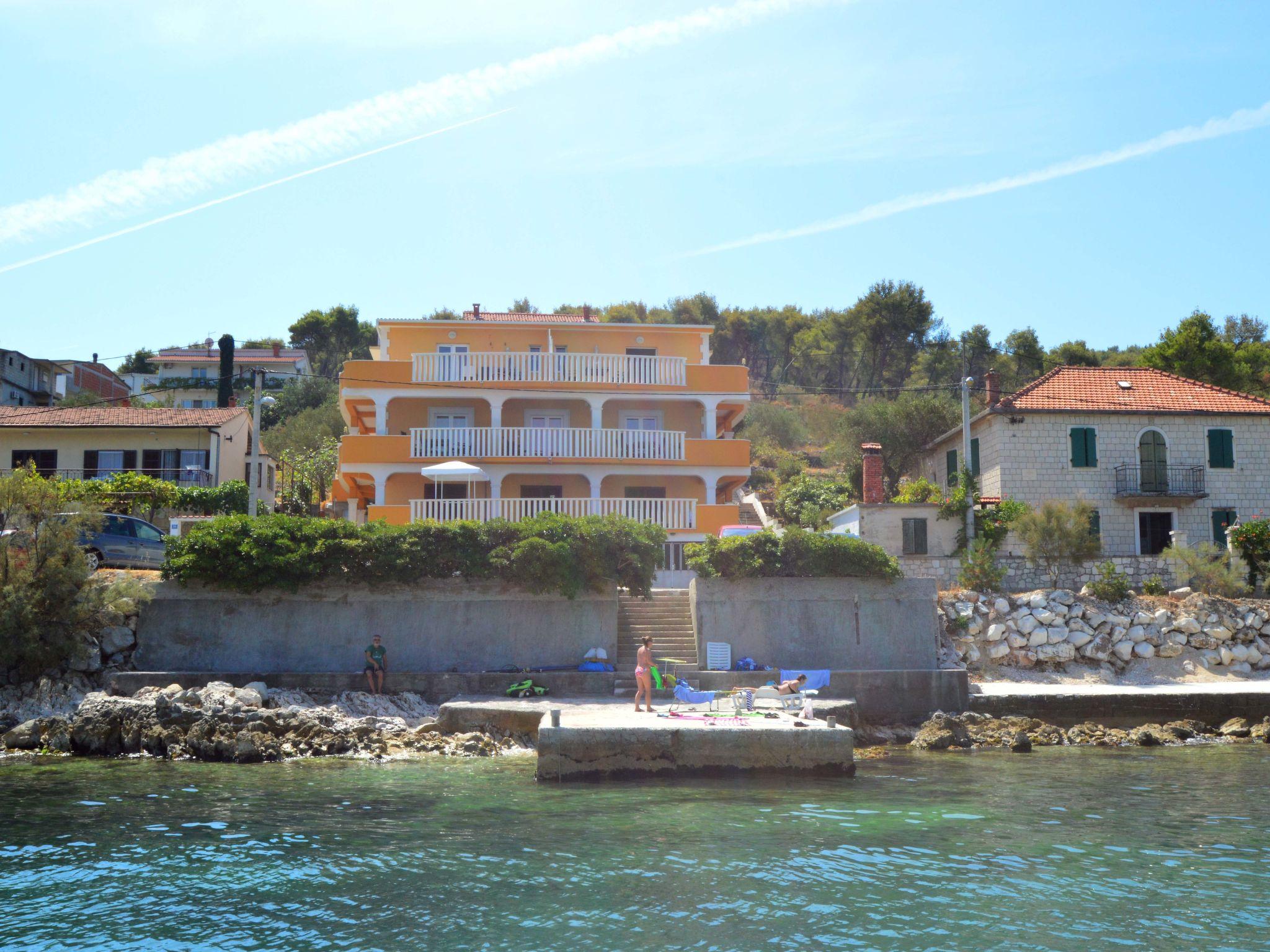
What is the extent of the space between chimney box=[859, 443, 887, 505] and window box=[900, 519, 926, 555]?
4.23 ft

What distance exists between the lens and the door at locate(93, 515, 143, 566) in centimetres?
2591

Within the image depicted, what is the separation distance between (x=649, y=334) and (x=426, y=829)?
25761 mm

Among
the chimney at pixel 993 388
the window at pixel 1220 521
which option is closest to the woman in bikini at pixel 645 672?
the chimney at pixel 993 388

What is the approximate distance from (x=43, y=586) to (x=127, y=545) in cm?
484

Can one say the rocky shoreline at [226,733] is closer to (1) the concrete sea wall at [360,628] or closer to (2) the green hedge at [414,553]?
(1) the concrete sea wall at [360,628]

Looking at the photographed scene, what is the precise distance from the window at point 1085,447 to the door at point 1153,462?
1490 mm

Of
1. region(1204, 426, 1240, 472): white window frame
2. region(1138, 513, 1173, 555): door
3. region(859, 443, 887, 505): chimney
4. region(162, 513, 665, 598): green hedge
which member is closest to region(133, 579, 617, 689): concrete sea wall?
region(162, 513, 665, 598): green hedge

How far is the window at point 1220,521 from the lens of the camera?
119 ft

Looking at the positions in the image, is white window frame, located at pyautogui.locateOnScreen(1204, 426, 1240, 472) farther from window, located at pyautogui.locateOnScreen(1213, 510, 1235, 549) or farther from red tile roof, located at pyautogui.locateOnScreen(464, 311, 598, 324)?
red tile roof, located at pyautogui.locateOnScreen(464, 311, 598, 324)

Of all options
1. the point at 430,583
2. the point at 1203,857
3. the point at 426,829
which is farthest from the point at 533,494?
the point at 1203,857

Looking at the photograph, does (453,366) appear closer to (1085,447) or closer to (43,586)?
(43,586)

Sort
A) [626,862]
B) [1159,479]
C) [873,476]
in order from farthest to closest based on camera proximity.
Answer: [1159,479]
[873,476]
[626,862]

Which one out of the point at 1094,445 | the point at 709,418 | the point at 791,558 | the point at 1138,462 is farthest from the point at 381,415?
the point at 1138,462

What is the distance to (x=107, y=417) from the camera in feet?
136
